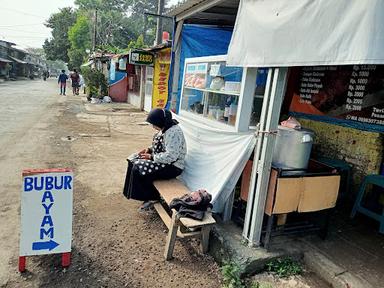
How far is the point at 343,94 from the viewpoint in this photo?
5.07 m

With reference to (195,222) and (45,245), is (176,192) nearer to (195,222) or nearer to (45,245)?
(195,222)

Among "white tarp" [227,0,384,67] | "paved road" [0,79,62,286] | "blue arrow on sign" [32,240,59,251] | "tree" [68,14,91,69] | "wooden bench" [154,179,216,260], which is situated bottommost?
"paved road" [0,79,62,286]

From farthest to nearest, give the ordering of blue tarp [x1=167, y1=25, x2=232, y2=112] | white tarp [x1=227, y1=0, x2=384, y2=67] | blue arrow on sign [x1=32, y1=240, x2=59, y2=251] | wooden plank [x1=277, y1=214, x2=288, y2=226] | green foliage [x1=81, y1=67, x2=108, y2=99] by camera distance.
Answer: green foliage [x1=81, y1=67, x2=108, y2=99] < blue tarp [x1=167, y1=25, x2=232, y2=112] < wooden plank [x1=277, y1=214, x2=288, y2=226] < blue arrow on sign [x1=32, y1=240, x2=59, y2=251] < white tarp [x1=227, y1=0, x2=384, y2=67]

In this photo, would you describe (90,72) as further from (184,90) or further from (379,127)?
(379,127)

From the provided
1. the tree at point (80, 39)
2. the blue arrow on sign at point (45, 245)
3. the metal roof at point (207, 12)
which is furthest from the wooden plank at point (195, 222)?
the tree at point (80, 39)

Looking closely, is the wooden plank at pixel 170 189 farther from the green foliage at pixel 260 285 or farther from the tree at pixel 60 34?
the tree at pixel 60 34

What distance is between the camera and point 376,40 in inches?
83.4

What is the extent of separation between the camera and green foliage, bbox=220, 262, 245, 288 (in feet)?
10.4

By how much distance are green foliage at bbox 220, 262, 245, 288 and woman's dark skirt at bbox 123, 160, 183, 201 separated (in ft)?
4.91

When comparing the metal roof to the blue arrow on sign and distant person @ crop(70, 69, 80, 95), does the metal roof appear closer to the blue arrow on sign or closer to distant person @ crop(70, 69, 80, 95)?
the blue arrow on sign

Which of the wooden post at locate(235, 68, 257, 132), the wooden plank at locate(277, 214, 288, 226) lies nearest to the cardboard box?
the wooden plank at locate(277, 214, 288, 226)

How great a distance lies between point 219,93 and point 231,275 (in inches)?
94.9

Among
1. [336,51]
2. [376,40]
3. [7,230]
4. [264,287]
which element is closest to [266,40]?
[336,51]

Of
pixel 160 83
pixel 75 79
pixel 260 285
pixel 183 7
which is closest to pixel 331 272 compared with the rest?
pixel 260 285
